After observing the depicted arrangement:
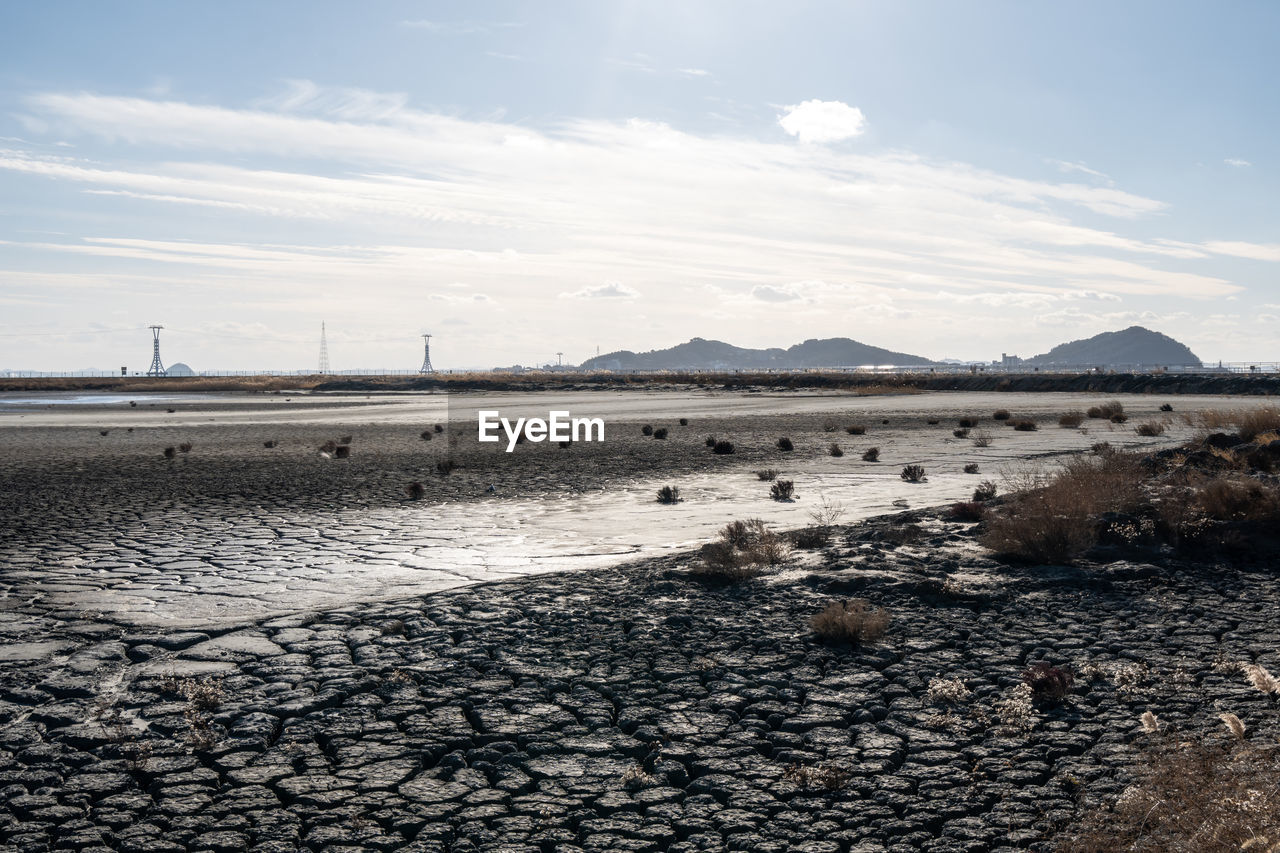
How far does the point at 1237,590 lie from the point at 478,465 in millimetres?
16506

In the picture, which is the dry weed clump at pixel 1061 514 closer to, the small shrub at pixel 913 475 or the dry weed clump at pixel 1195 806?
the small shrub at pixel 913 475

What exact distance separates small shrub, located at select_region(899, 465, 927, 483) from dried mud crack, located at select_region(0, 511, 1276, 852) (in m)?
8.77

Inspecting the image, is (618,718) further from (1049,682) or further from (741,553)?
(741,553)

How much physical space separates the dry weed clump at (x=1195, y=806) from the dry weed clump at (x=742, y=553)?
486cm

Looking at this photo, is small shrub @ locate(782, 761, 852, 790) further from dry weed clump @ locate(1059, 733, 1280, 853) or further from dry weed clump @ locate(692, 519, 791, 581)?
dry weed clump @ locate(692, 519, 791, 581)

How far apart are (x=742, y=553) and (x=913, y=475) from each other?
29.2 feet

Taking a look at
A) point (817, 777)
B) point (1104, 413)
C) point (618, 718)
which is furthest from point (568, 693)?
point (1104, 413)

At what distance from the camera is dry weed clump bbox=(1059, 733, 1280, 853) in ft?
12.8

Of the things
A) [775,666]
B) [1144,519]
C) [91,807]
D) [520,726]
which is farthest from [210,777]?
[1144,519]

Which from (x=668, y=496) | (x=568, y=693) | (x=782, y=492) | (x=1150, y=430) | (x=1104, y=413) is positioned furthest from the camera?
(x=1104, y=413)

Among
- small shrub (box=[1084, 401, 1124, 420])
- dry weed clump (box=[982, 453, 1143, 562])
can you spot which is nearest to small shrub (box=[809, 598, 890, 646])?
dry weed clump (box=[982, 453, 1143, 562])

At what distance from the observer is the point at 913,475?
1816cm
